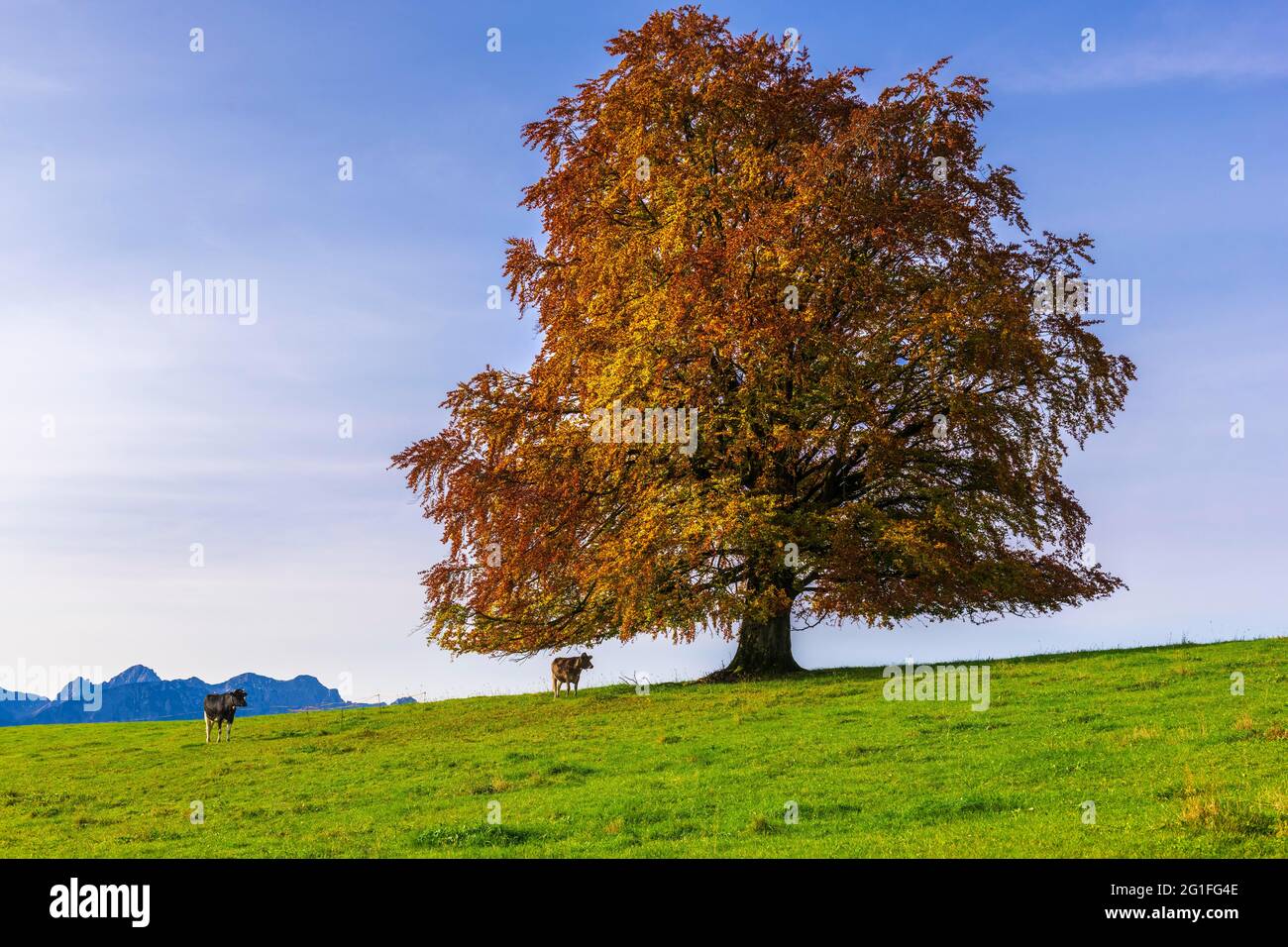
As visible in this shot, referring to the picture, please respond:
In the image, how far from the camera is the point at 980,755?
19312 millimetres

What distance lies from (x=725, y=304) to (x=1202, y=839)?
19724 millimetres

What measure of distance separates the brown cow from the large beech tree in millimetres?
757

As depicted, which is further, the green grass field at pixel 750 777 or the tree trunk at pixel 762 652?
the tree trunk at pixel 762 652

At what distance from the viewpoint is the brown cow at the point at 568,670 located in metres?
33.8

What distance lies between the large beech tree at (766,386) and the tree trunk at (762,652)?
9 cm

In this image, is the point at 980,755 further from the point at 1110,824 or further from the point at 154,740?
the point at 154,740

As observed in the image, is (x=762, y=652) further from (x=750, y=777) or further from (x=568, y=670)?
(x=750, y=777)

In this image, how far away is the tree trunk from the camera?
108 ft
